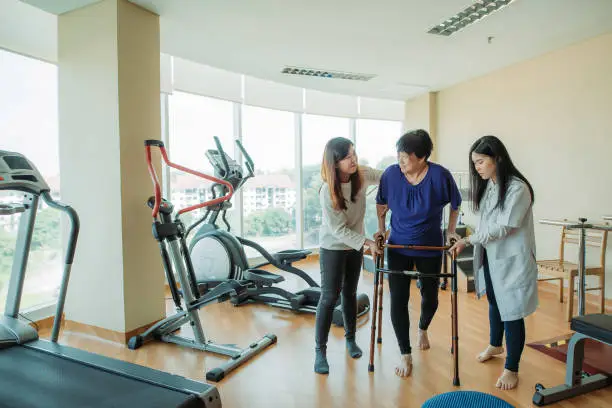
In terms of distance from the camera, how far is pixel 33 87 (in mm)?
3590

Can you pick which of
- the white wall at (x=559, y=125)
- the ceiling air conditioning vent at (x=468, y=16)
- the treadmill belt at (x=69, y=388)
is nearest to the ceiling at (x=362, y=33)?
the ceiling air conditioning vent at (x=468, y=16)

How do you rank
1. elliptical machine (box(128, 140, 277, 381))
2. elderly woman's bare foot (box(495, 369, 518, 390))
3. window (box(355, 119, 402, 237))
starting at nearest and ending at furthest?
elderly woman's bare foot (box(495, 369, 518, 390))
elliptical machine (box(128, 140, 277, 381))
window (box(355, 119, 402, 237))

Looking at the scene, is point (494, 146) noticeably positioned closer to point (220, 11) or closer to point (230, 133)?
point (220, 11)

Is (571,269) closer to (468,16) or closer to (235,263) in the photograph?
(468,16)

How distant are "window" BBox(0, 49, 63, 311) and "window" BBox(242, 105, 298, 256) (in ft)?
8.67

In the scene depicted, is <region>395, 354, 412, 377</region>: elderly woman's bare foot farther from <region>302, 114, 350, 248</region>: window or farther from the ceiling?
<region>302, 114, 350, 248</region>: window

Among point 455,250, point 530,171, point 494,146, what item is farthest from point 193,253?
point 530,171

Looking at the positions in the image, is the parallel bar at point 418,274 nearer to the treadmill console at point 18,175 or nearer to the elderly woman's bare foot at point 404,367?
the elderly woman's bare foot at point 404,367

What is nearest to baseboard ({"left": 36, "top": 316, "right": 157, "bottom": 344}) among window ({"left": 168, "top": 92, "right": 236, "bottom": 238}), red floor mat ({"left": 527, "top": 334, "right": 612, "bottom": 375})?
window ({"left": 168, "top": 92, "right": 236, "bottom": 238})

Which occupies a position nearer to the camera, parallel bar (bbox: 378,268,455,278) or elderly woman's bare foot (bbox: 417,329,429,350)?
parallel bar (bbox: 378,268,455,278)

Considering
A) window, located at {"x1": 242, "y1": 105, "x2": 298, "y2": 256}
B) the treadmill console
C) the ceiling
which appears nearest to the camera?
the treadmill console

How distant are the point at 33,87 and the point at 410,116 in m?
5.34

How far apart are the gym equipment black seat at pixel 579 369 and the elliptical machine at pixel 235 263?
1713 millimetres

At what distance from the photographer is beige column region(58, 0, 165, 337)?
10.3 ft
